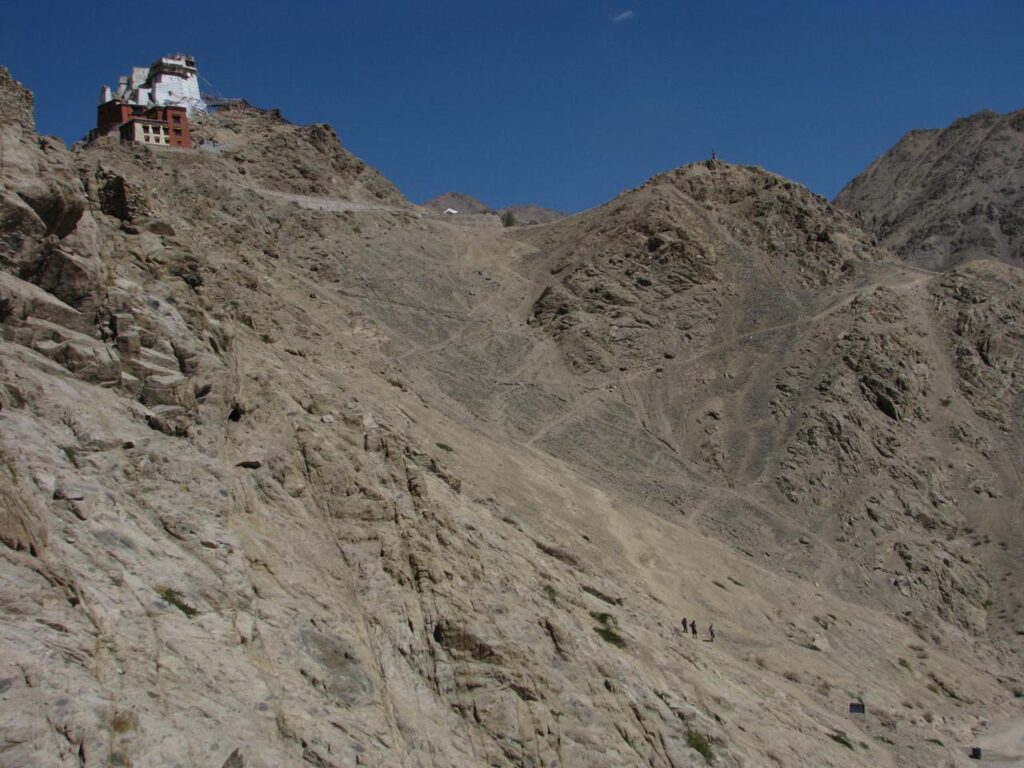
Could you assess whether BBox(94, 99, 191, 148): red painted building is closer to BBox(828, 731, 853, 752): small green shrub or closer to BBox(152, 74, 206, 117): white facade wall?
BBox(152, 74, 206, 117): white facade wall

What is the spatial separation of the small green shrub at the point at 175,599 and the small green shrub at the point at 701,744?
506 inches

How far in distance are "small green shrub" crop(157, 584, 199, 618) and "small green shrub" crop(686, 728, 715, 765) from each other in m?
12.8

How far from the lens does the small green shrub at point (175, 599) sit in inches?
593

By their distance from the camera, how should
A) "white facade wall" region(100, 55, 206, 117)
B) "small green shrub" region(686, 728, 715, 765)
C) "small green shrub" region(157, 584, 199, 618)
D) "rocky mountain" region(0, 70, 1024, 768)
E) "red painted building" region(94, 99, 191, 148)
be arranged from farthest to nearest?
"white facade wall" region(100, 55, 206, 117) < "red painted building" region(94, 99, 191, 148) < "small green shrub" region(686, 728, 715, 765) < "rocky mountain" region(0, 70, 1024, 768) < "small green shrub" region(157, 584, 199, 618)

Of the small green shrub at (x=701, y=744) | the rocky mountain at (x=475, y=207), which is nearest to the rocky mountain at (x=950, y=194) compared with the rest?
the rocky mountain at (x=475, y=207)

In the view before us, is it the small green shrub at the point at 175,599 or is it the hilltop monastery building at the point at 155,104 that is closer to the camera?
the small green shrub at the point at 175,599

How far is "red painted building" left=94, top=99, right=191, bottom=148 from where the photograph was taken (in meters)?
65.5

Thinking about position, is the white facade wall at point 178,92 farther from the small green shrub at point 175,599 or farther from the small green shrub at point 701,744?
the small green shrub at point 175,599

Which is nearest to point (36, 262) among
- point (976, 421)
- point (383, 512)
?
point (383, 512)

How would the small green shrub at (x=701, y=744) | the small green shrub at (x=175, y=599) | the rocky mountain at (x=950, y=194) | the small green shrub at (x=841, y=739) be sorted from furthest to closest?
the rocky mountain at (x=950, y=194) < the small green shrub at (x=841, y=739) < the small green shrub at (x=701, y=744) < the small green shrub at (x=175, y=599)

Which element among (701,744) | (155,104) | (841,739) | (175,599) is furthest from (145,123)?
(175,599)

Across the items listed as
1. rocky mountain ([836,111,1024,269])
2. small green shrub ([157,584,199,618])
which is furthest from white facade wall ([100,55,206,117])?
rocky mountain ([836,111,1024,269])

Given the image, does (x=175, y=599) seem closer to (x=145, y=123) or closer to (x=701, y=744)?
(x=701, y=744)

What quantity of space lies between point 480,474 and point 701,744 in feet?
52.1
